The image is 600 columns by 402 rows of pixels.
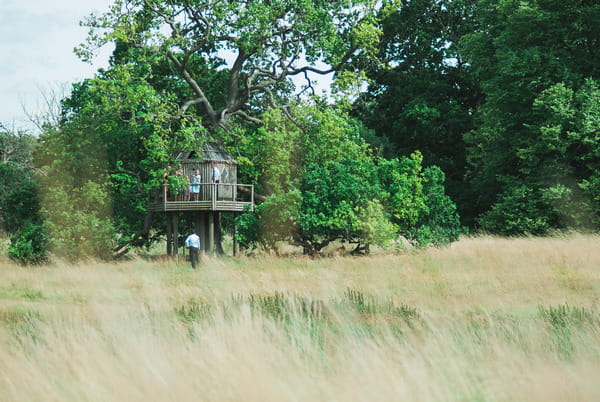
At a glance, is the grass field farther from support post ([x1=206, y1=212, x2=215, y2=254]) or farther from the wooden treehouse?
support post ([x1=206, y1=212, x2=215, y2=254])

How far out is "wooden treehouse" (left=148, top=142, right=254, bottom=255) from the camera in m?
29.2

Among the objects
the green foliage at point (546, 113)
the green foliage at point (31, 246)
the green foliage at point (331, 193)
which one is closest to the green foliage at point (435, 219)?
the green foliage at point (331, 193)

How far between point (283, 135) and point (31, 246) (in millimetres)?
11476

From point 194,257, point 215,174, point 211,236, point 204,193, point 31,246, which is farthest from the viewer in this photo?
point 211,236

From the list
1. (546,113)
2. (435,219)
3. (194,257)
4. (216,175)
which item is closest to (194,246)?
(194,257)

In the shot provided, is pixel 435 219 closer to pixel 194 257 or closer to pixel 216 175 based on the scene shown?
pixel 216 175

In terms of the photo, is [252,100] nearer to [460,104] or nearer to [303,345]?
[460,104]

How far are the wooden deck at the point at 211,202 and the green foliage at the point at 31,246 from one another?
15.1 feet

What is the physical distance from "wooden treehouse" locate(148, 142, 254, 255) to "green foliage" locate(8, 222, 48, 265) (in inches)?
181

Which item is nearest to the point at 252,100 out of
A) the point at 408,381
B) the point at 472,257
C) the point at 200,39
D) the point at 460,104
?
the point at 200,39

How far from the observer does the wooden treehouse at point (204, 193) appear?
96.0ft

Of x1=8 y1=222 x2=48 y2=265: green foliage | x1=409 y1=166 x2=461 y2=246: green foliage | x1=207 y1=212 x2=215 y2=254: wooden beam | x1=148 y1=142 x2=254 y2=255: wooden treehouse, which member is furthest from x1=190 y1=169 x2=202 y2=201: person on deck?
x1=409 y1=166 x2=461 y2=246: green foliage

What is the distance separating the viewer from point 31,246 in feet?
95.9

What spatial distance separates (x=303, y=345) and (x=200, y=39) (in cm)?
2532
